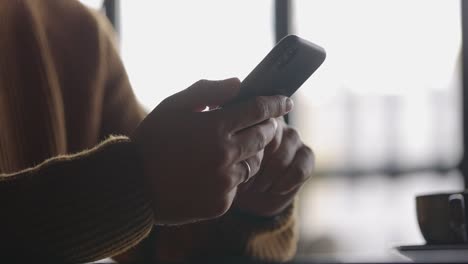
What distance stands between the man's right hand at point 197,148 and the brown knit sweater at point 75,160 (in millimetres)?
19

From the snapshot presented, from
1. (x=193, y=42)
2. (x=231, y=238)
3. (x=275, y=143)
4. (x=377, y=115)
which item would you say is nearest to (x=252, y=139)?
(x=275, y=143)

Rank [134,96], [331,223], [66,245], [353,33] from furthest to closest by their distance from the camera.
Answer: [331,223] → [353,33] → [134,96] → [66,245]

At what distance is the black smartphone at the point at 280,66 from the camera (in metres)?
0.66

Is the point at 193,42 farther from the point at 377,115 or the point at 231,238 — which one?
the point at 377,115

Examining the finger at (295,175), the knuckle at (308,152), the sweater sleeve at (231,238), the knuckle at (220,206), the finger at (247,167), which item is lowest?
the sweater sleeve at (231,238)

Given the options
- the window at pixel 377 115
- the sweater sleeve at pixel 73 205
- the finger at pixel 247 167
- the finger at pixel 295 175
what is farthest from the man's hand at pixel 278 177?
the window at pixel 377 115

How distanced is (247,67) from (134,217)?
2125 mm

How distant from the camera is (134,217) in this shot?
2.01 ft

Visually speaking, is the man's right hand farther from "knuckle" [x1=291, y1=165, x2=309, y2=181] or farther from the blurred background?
the blurred background

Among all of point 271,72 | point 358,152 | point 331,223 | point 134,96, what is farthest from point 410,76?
point 271,72

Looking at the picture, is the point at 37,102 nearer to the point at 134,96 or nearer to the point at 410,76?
the point at 134,96

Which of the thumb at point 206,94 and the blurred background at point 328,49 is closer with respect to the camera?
the thumb at point 206,94

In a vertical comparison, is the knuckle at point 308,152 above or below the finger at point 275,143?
below

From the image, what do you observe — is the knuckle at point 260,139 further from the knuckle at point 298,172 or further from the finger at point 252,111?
the knuckle at point 298,172
